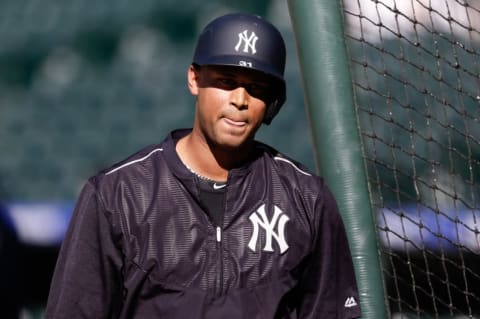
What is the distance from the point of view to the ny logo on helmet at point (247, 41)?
2.54 meters

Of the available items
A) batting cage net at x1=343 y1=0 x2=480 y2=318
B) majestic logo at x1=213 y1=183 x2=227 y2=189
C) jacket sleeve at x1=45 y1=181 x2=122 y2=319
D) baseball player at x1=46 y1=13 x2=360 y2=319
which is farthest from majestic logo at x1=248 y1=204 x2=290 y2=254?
batting cage net at x1=343 y1=0 x2=480 y2=318

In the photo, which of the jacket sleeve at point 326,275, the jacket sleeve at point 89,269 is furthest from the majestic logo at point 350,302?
the jacket sleeve at point 89,269

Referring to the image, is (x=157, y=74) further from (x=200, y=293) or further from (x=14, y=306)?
(x=200, y=293)

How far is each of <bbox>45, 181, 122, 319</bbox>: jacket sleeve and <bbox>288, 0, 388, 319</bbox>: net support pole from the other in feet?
2.96

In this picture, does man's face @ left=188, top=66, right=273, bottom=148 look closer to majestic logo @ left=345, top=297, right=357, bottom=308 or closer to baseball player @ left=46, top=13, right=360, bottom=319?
baseball player @ left=46, top=13, right=360, bottom=319

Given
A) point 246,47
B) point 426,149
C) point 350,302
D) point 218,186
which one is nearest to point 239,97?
point 246,47

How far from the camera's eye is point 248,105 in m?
2.51

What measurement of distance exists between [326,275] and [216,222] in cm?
38

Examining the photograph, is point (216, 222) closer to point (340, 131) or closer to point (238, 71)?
point (238, 71)

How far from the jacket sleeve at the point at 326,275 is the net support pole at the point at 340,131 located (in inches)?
12.4

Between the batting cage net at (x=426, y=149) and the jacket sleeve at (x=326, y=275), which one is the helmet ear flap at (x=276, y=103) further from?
the batting cage net at (x=426, y=149)

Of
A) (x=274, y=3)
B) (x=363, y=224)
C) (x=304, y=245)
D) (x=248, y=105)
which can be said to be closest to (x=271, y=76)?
(x=248, y=105)

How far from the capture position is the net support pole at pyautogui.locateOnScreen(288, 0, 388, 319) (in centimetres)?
302

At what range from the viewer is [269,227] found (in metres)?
2.53
